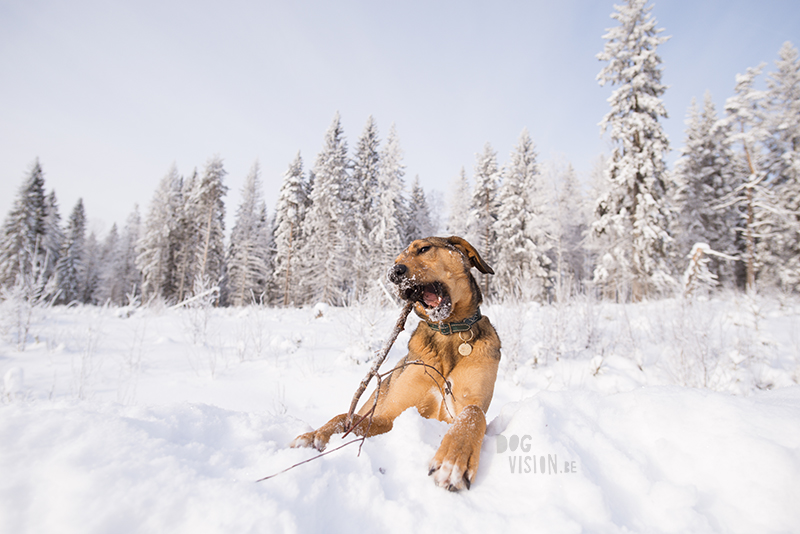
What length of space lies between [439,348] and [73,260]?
43968 millimetres

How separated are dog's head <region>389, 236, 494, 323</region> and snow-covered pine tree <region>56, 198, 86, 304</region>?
3870 centimetres

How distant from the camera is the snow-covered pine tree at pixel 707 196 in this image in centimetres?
2061

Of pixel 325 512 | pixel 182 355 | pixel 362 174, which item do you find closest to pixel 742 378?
pixel 325 512

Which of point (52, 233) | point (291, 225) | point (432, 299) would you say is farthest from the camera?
point (52, 233)

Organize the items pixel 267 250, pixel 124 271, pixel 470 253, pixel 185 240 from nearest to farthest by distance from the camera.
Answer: pixel 470 253, pixel 185 240, pixel 267 250, pixel 124 271

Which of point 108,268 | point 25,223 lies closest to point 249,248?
point 25,223

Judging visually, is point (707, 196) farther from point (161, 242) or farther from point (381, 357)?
point (161, 242)

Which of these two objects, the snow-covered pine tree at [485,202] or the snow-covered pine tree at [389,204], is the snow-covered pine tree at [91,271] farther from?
the snow-covered pine tree at [485,202]

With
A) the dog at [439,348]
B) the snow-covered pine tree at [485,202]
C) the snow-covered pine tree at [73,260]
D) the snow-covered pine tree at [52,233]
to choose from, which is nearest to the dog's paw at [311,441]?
the dog at [439,348]

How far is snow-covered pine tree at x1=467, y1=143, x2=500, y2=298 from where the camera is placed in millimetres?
22516

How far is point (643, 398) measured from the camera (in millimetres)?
1466

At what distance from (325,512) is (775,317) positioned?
41.3 feet

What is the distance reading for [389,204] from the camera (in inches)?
833

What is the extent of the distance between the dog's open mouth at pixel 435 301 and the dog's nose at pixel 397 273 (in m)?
0.11
